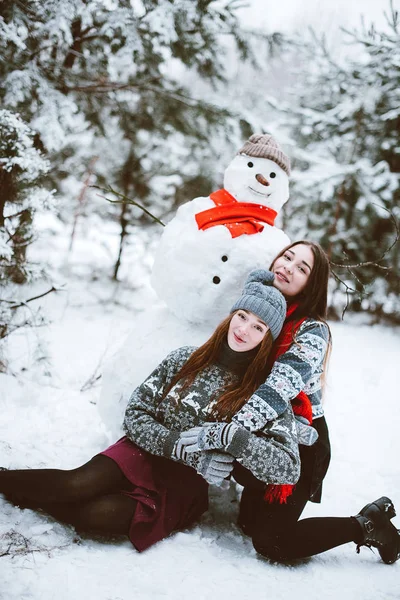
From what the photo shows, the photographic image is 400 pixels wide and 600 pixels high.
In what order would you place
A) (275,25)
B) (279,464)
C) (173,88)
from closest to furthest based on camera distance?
1. (279,464)
2. (275,25)
3. (173,88)

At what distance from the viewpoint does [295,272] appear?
228 centimetres

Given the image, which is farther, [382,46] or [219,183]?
[219,183]

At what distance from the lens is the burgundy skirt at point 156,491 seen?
1.95m

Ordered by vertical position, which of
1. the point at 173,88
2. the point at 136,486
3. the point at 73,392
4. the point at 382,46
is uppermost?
the point at 382,46

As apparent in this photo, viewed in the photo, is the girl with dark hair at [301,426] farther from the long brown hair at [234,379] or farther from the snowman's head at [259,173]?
the snowman's head at [259,173]

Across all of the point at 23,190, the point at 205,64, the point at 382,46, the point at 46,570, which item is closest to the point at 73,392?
the point at 23,190

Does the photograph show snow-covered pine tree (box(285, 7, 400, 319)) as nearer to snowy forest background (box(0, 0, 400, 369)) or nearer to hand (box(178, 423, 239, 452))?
snowy forest background (box(0, 0, 400, 369))

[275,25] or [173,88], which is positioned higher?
[275,25]

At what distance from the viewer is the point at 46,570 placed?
163cm

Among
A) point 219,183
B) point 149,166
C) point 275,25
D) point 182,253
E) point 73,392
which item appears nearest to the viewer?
point 182,253

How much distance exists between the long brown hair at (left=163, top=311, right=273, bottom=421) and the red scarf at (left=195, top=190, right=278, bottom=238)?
2.10 feet

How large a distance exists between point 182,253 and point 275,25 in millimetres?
4086

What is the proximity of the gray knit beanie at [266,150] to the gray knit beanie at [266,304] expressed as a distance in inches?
36.5

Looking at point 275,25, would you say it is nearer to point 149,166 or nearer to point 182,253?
point 149,166
